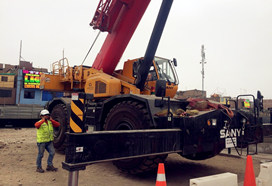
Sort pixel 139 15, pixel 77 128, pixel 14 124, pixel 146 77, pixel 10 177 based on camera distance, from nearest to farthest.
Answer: pixel 77 128 < pixel 10 177 < pixel 146 77 < pixel 139 15 < pixel 14 124

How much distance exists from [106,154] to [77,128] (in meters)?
0.51

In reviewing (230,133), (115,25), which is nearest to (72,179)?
(230,133)

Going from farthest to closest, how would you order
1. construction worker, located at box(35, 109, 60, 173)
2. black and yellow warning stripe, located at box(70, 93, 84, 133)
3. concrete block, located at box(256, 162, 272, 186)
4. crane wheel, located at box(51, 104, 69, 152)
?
crane wheel, located at box(51, 104, 69, 152) < construction worker, located at box(35, 109, 60, 173) < concrete block, located at box(256, 162, 272, 186) < black and yellow warning stripe, located at box(70, 93, 84, 133)

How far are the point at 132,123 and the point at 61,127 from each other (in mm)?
3444

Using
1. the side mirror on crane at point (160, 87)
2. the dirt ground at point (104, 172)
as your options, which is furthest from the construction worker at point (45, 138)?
the side mirror on crane at point (160, 87)

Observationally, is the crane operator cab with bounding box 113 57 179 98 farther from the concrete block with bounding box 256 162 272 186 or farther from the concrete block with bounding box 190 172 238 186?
the concrete block with bounding box 190 172 238 186

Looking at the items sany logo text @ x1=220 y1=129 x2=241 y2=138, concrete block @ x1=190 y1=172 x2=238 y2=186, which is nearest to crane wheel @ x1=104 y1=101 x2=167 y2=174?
sany logo text @ x1=220 y1=129 x2=241 y2=138

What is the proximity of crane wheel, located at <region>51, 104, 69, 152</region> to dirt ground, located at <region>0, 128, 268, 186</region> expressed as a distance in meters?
0.34

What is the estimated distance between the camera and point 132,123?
4.85m

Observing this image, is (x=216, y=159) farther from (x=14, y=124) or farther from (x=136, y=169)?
(x=14, y=124)

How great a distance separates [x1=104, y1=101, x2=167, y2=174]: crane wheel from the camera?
15.0ft

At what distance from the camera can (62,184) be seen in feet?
15.0

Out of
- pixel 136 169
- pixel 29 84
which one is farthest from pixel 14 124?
pixel 136 169

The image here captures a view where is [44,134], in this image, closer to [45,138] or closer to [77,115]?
[45,138]
